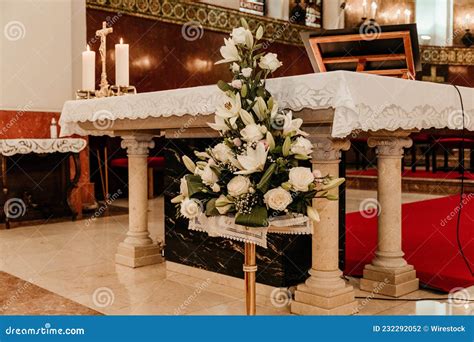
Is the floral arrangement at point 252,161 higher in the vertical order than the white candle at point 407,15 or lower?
lower

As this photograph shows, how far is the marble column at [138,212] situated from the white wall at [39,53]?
284cm

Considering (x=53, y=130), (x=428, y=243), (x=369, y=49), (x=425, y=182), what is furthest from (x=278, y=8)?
(x=369, y=49)

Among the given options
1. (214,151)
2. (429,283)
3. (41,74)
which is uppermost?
(41,74)

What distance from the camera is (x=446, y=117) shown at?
3.14 metres

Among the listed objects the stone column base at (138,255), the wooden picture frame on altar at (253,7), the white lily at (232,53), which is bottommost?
the stone column base at (138,255)

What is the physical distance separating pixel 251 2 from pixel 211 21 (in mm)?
1824

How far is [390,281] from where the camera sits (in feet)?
10.7

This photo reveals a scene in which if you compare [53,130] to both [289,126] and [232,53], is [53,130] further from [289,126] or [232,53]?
[289,126]

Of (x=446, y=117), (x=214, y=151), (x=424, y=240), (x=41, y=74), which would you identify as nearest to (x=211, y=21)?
(x=41, y=74)

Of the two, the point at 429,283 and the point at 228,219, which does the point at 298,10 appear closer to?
the point at 429,283

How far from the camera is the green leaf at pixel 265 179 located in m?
2.20
